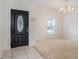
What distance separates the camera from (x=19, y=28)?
19.2ft

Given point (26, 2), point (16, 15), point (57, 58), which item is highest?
point (26, 2)

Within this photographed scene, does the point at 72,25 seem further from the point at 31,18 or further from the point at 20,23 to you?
the point at 20,23

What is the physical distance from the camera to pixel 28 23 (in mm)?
6191

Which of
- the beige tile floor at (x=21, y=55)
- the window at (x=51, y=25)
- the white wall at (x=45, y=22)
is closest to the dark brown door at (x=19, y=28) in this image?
the beige tile floor at (x=21, y=55)

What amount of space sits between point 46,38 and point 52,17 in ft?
6.25

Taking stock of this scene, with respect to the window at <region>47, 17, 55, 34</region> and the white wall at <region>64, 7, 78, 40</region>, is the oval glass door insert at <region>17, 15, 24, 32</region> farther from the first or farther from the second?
the window at <region>47, 17, 55, 34</region>

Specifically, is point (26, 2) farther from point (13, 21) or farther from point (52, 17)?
point (52, 17)

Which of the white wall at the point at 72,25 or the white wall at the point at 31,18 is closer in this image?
the white wall at the point at 31,18

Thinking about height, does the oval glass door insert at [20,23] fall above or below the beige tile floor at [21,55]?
above

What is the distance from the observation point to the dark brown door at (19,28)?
557cm

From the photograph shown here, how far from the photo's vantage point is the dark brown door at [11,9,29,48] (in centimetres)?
557

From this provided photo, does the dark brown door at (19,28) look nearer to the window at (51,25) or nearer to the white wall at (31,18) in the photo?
the white wall at (31,18)

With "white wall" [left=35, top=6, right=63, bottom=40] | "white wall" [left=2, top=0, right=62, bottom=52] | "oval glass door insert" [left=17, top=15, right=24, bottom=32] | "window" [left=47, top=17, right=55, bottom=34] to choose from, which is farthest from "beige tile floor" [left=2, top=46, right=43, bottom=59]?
"window" [left=47, top=17, right=55, bottom=34]

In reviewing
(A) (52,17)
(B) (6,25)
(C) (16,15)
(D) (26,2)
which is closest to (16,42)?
(B) (6,25)
